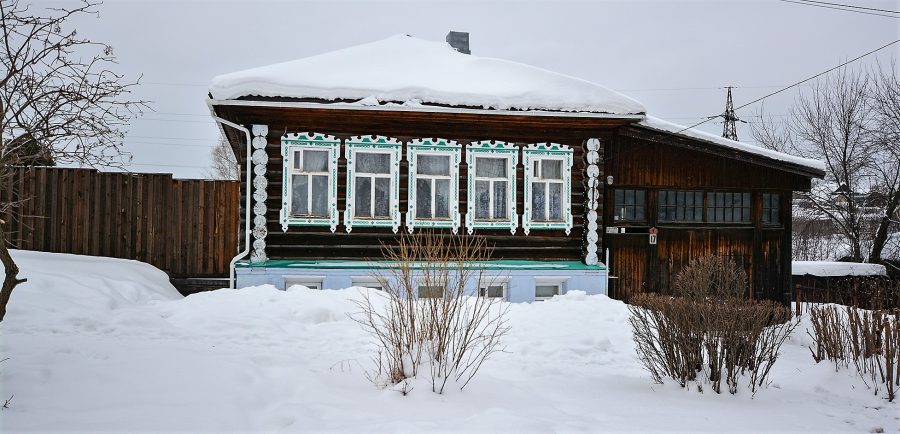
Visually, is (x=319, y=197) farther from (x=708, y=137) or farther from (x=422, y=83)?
(x=708, y=137)

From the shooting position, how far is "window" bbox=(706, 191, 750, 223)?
12188mm

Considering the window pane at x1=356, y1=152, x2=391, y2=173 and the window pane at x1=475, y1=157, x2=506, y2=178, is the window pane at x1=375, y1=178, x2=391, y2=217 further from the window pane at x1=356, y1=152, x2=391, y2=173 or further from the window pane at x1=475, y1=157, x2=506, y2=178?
the window pane at x1=475, y1=157, x2=506, y2=178

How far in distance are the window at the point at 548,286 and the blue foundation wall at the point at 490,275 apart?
0.06ft

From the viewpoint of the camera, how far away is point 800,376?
6320 millimetres

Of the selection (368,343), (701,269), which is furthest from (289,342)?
(701,269)

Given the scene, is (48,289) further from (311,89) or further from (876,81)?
(876,81)

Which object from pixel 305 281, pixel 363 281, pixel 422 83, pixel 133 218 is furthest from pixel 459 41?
pixel 133 218

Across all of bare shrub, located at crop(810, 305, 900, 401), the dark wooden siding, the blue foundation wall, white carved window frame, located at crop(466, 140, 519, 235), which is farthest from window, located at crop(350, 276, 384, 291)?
bare shrub, located at crop(810, 305, 900, 401)

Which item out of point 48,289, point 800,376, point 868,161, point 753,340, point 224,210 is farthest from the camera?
point 868,161

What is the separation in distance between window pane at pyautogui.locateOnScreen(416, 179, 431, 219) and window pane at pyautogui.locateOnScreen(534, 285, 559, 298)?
257cm

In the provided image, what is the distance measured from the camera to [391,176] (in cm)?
1055

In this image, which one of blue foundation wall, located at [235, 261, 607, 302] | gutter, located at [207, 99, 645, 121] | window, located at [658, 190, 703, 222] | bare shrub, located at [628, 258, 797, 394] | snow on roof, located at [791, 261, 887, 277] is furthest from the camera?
snow on roof, located at [791, 261, 887, 277]

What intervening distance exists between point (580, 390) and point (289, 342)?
336 centimetres

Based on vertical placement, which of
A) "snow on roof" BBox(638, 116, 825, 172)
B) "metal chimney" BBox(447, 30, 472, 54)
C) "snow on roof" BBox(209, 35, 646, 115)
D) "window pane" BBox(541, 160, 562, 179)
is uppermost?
"metal chimney" BBox(447, 30, 472, 54)
